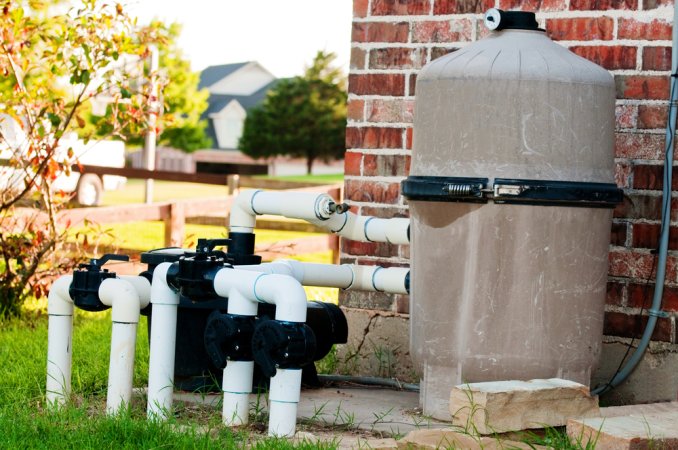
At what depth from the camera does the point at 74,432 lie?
3.76 meters

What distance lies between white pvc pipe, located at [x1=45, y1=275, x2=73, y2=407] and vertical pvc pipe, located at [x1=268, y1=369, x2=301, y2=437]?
987 mm

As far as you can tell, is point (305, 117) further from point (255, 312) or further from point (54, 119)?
point (255, 312)

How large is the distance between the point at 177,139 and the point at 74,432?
51.6 m

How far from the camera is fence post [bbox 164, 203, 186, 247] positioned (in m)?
9.68

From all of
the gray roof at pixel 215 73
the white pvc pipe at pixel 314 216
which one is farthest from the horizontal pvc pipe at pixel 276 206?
the gray roof at pixel 215 73

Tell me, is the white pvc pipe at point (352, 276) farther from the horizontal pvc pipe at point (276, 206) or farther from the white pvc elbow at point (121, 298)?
the white pvc elbow at point (121, 298)

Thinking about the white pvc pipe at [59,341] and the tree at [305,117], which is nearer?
the white pvc pipe at [59,341]

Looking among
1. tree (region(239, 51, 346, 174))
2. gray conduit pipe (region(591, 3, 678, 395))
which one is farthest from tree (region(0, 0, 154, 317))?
tree (region(239, 51, 346, 174))

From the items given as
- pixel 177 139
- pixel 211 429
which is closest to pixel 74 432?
pixel 211 429

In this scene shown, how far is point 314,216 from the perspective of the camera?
464 cm

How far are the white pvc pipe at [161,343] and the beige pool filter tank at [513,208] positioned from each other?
91 cm

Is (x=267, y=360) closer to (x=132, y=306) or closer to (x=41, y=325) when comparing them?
(x=132, y=306)

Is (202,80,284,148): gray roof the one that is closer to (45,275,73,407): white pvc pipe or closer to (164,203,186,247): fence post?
(164,203,186,247): fence post

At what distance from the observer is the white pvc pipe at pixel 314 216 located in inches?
182
